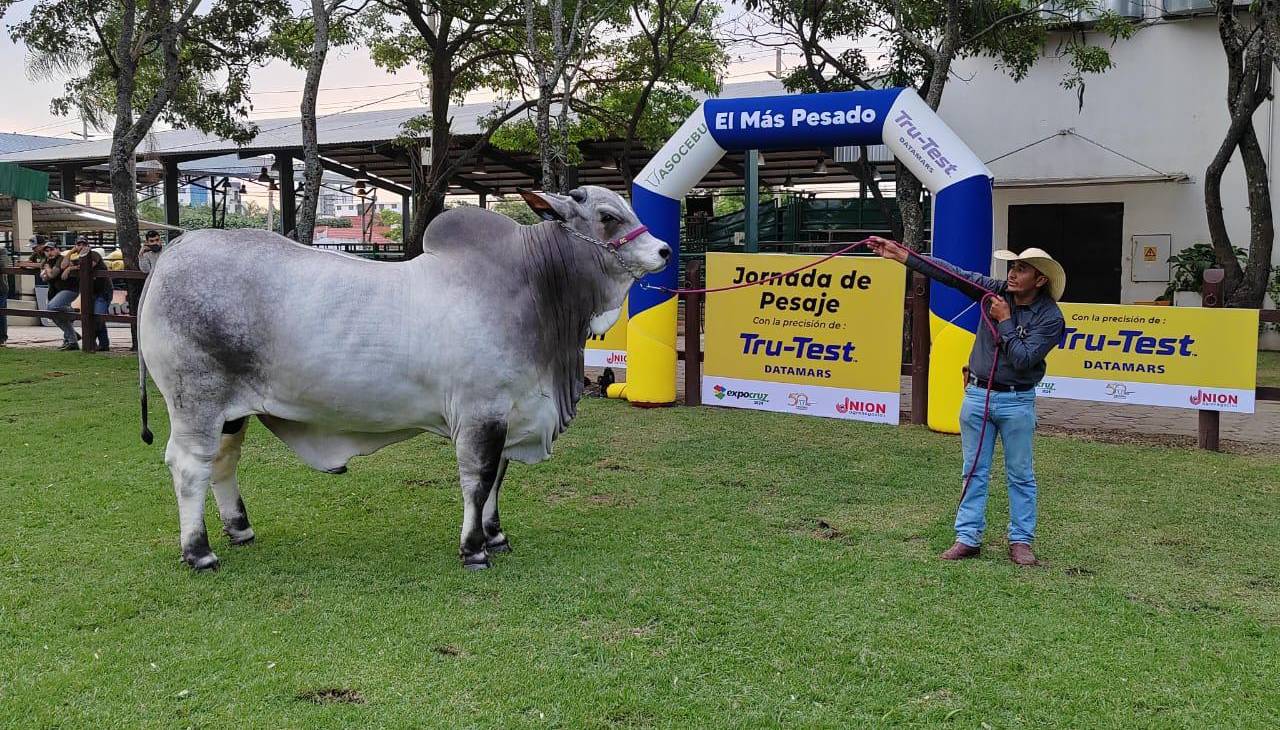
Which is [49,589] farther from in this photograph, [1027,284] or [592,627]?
[1027,284]

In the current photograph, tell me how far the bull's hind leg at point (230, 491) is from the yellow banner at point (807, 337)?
5177 mm

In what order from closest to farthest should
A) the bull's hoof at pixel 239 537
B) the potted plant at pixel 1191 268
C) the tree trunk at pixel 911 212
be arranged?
the bull's hoof at pixel 239 537
the tree trunk at pixel 911 212
the potted plant at pixel 1191 268

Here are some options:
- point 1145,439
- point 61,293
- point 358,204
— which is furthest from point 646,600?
point 358,204

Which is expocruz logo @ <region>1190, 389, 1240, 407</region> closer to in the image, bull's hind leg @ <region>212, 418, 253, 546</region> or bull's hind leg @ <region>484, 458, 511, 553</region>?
bull's hind leg @ <region>484, 458, 511, 553</region>

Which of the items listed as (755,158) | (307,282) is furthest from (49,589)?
(755,158)

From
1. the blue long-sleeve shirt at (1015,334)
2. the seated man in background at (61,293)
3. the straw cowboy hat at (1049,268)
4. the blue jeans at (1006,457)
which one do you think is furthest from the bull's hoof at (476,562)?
the seated man in background at (61,293)

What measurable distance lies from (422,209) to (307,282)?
14265 mm

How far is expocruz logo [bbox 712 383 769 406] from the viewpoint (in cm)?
995

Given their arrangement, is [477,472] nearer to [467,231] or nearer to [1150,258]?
[467,231]

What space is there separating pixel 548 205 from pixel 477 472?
4.45 feet

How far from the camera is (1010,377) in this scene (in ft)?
17.7

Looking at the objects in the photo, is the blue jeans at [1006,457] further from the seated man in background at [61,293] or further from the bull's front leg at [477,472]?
the seated man in background at [61,293]

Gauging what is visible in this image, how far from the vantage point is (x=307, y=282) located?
523 centimetres

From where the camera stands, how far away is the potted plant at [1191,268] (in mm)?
16062
